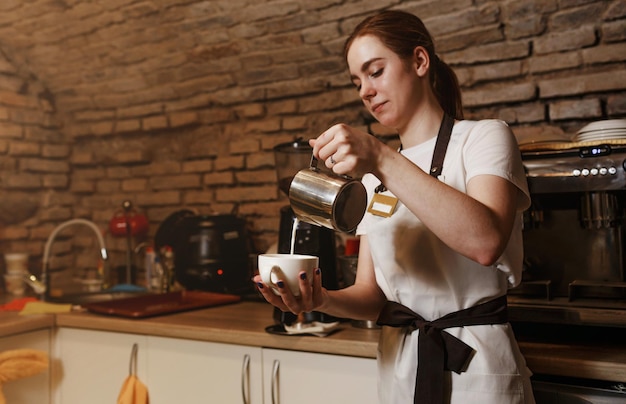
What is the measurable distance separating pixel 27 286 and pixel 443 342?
2.53 m

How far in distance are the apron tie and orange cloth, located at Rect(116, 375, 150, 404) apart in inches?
47.0

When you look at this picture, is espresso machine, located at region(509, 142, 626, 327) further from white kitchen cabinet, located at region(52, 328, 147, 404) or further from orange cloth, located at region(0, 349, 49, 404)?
orange cloth, located at region(0, 349, 49, 404)

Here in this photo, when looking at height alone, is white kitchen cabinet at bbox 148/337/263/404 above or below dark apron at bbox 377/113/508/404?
below

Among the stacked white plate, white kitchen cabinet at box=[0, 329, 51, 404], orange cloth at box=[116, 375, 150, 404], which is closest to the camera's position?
the stacked white plate

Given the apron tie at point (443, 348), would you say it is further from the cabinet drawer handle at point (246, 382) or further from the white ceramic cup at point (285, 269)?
the cabinet drawer handle at point (246, 382)

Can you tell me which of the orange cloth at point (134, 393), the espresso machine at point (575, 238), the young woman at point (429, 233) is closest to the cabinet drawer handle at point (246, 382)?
the orange cloth at point (134, 393)

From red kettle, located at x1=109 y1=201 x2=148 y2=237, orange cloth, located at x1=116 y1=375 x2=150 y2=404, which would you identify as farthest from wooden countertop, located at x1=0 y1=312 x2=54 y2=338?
red kettle, located at x1=109 y1=201 x2=148 y2=237

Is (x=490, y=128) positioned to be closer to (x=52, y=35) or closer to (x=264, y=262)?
(x=264, y=262)

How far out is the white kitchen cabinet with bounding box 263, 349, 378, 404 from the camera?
1.62 meters

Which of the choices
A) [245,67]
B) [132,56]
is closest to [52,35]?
[132,56]

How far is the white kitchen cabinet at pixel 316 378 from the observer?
5.32 feet

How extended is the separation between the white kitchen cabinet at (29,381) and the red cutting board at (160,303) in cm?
21

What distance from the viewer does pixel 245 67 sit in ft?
8.78

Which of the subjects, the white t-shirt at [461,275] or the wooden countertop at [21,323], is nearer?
the white t-shirt at [461,275]
